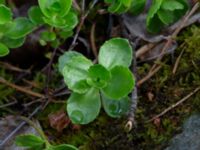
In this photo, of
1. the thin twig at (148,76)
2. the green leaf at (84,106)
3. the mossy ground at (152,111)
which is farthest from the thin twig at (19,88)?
the thin twig at (148,76)

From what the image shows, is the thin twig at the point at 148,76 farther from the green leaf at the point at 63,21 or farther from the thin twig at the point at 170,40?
the green leaf at the point at 63,21

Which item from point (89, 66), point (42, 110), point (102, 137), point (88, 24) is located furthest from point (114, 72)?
point (88, 24)

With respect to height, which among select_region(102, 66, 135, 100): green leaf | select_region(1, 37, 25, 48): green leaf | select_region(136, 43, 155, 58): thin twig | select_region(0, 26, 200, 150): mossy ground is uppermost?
select_region(1, 37, 25, 48): green leaf

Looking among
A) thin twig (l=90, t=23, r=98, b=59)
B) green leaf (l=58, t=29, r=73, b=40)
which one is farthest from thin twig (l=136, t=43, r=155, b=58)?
green leaf (l=58, t=29, r=73, b=40)

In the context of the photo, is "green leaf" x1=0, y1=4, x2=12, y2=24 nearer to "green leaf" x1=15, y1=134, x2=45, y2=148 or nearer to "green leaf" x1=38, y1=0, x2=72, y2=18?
"green leaf" x1=38, y1=0, x2=72, y2=18

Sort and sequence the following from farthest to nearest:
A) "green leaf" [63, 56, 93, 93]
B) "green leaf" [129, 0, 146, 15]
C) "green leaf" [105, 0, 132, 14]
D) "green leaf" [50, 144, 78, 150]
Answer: "green leaf" [129, 0, 146, 15] < "green leaf" [105, 0, 132, 14] < "green leaf" [63, 56, 93, 93] < "green leaf" [50, 144, 78, 150]

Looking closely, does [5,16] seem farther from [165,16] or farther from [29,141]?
[165,16]

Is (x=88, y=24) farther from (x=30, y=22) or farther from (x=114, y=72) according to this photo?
(x=114, y=72)
